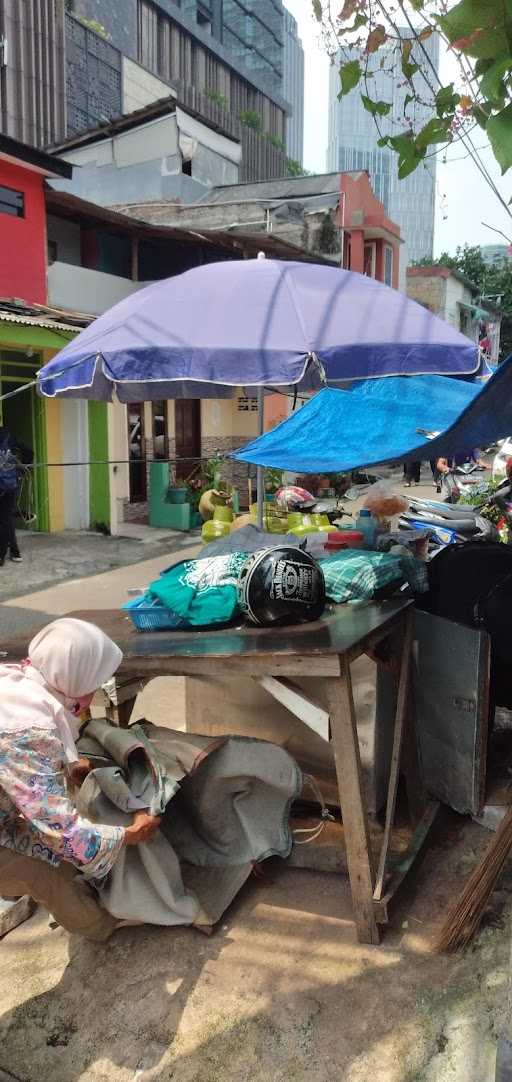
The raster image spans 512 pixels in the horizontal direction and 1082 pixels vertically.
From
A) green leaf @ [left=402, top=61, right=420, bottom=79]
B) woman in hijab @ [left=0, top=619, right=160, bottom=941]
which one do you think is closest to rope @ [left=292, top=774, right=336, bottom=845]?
woman in hijab @ [left=0, top=619, right=160, bottom=941]

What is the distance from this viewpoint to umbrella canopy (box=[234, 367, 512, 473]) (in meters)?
4.63

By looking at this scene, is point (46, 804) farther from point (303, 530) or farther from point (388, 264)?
point (388, 264)

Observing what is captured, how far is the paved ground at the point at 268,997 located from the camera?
2150mm

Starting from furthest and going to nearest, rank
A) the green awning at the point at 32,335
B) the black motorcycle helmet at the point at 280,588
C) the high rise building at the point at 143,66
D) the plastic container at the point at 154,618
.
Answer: the high rise building at the point at 143,66 < the green awning at the point at 32,335 < the plastic container at the point at 154,618 < the black motorcycle helmet at the point at 280,588

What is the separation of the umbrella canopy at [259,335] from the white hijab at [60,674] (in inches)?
64.2

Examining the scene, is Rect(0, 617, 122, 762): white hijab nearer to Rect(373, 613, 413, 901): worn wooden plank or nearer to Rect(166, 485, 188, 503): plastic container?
Rect(373, 613, 413, 901): worn wooden plank

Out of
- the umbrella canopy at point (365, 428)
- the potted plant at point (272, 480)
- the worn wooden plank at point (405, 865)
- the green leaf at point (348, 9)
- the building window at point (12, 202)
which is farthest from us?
the potted plant at point (272, 480)

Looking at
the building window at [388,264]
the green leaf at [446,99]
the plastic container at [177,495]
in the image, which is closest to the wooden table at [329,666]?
the green leaf at [446,99]

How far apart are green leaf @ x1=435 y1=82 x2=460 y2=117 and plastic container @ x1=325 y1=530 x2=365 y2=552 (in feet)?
7.13

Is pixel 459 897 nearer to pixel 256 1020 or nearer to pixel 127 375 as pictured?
pixel 256 1020

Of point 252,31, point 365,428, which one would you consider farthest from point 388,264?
point 252,31

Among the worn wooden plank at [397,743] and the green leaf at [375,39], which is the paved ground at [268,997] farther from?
the green leaf at [375,39]

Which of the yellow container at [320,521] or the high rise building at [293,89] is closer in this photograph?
the yellow container at [320,521]

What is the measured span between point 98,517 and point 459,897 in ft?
32.6
